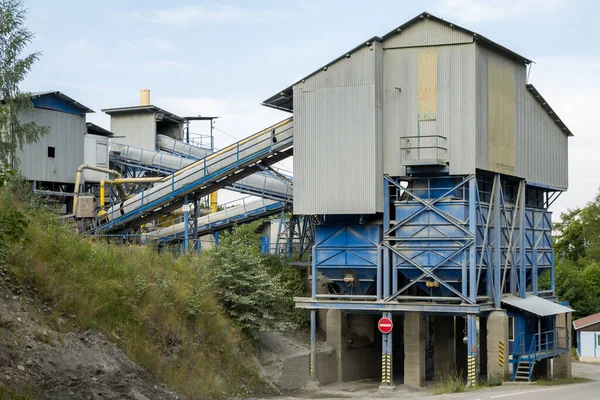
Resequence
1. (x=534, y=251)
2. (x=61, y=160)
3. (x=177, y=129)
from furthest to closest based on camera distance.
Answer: (x=177, y=129)
(x=61, y=160)
(x=534, y=251)

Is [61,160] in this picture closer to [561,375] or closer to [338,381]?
[338,381]

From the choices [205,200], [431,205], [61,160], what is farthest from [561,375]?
[205,200]

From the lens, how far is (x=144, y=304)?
1203 inches

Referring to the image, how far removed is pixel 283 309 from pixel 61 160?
15.6 meters

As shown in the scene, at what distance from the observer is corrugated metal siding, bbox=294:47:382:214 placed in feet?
120

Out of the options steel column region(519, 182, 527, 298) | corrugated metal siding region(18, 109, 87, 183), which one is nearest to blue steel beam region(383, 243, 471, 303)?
steel column region(519, 182, 527, 298)

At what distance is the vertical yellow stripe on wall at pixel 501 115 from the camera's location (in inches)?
1475

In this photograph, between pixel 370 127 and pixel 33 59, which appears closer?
pixel 33 59

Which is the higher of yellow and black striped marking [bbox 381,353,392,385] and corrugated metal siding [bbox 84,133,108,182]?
corrugated metal siding [bbox 84,133,108,182]

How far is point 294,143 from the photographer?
38000 mm

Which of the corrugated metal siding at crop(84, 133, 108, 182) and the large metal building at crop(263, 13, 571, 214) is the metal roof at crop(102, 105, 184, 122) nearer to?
the corrugated metal siding at crop(84, 133, 108, 182)

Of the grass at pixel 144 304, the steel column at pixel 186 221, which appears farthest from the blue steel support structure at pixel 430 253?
the steel column at pixel 186 221

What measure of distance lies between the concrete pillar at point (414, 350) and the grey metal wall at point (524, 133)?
293 inches

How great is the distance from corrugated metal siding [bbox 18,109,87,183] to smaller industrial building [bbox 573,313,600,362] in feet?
121
